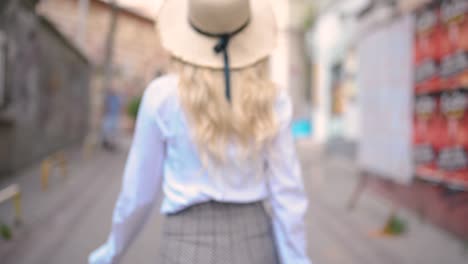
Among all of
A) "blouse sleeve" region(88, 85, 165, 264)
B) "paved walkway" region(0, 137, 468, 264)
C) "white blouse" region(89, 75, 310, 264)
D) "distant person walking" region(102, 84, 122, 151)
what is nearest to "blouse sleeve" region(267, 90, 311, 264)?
"white blouse" region(89, 75, 310, 264)

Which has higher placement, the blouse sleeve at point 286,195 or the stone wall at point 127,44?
the stone wall at point 127,44

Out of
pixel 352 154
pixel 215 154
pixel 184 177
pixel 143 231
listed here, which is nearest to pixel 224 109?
pixel 215 154

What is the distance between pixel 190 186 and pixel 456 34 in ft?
13.4

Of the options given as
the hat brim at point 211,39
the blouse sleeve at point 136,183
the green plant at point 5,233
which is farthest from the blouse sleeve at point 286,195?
the green plant at point 5,233

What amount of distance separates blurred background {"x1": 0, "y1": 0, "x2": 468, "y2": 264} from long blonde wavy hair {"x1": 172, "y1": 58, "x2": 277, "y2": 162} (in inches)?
13.0

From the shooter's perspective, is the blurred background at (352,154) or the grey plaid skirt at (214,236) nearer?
the grey plaid skirt at (214,236)

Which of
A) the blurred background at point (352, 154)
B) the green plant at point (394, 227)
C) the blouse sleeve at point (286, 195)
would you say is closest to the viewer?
the blouse sleeve at point (286, 195)

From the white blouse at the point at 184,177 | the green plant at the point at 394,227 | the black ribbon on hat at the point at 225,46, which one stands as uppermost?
the black ribbon on hat at the point at 225,46

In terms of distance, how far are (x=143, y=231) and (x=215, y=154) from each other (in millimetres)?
3388

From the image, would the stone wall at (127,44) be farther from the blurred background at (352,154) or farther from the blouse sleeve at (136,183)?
the blouse sleeve at (136,183)

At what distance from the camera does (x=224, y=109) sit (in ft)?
4.39

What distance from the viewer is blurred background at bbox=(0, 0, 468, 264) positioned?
4.07 meters

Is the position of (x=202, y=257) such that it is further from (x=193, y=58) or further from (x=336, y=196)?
(x=336, y=196)

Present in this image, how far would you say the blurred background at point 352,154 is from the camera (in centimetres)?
407
